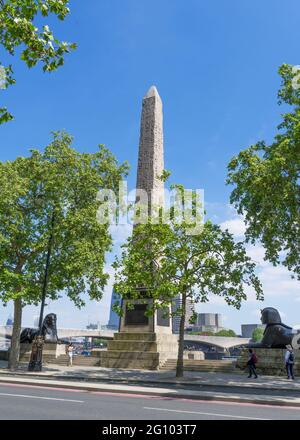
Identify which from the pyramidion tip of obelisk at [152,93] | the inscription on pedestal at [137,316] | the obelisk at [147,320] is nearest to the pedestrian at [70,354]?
the obelisk at [147,320]

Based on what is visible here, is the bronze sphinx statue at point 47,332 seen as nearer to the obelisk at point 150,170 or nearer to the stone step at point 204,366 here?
the obelisk at point 150,170

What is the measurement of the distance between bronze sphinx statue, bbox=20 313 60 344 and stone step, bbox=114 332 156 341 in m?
9.35

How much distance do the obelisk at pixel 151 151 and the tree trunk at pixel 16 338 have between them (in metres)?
12.0

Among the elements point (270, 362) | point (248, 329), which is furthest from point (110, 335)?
point (248, 329)

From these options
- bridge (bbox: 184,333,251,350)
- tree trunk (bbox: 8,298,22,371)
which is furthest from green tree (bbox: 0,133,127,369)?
bridge (bbox: 184,333,251,350)

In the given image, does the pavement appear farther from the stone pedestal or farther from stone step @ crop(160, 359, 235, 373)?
stone step @ crop(160, 359, 235, 373)

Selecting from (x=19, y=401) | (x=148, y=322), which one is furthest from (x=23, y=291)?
(x=19, y=401)

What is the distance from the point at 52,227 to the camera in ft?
97.9

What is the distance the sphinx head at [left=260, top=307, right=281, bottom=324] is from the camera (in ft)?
99.0

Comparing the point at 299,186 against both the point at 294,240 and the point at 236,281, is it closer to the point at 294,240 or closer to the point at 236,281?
the point at 294,240

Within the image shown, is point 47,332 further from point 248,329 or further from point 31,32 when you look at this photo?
point 248,329

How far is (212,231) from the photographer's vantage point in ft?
81.1
